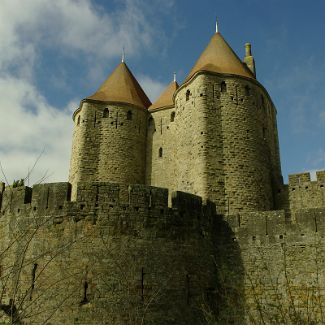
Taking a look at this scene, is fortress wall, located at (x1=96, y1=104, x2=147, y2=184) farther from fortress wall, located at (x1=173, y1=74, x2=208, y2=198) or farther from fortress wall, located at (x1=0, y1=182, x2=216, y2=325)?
fortress wall, located at (x1=0, y1=182, x2=216, y2=325)

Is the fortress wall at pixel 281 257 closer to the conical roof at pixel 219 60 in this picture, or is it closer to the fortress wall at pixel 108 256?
the fortress wall at pixel 108 256

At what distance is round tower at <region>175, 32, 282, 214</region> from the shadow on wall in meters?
1.69

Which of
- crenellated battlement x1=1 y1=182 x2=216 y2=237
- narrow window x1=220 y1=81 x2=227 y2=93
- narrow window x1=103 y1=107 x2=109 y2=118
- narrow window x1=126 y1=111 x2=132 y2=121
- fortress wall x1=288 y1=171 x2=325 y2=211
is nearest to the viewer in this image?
crenellated battlement x1=1 y1=182 x2=216 y2=237

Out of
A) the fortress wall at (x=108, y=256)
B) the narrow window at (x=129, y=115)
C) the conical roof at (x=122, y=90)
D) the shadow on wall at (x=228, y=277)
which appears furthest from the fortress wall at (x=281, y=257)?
the conical roof at (x=122, y=90)

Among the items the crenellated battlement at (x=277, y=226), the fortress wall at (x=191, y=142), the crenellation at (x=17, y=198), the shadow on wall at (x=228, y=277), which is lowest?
the shadow on wall at (x=228, y=277)

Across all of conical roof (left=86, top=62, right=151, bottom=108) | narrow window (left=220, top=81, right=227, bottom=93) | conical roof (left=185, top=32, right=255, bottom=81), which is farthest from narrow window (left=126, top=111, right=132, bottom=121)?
narrow window (left=220, top=81, right=227, bottom=93)

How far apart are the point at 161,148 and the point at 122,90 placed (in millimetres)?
3949

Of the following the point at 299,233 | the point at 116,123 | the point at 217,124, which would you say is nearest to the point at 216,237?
the point at 299,233

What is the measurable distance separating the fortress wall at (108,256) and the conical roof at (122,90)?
28.9 ft

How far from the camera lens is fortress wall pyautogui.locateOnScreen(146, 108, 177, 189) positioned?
1706 centimetres

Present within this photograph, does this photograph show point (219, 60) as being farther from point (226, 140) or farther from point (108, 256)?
point (108, 256)

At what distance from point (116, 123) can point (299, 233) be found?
10032 mm

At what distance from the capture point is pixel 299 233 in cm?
1102

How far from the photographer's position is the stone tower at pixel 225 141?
13.9 m
